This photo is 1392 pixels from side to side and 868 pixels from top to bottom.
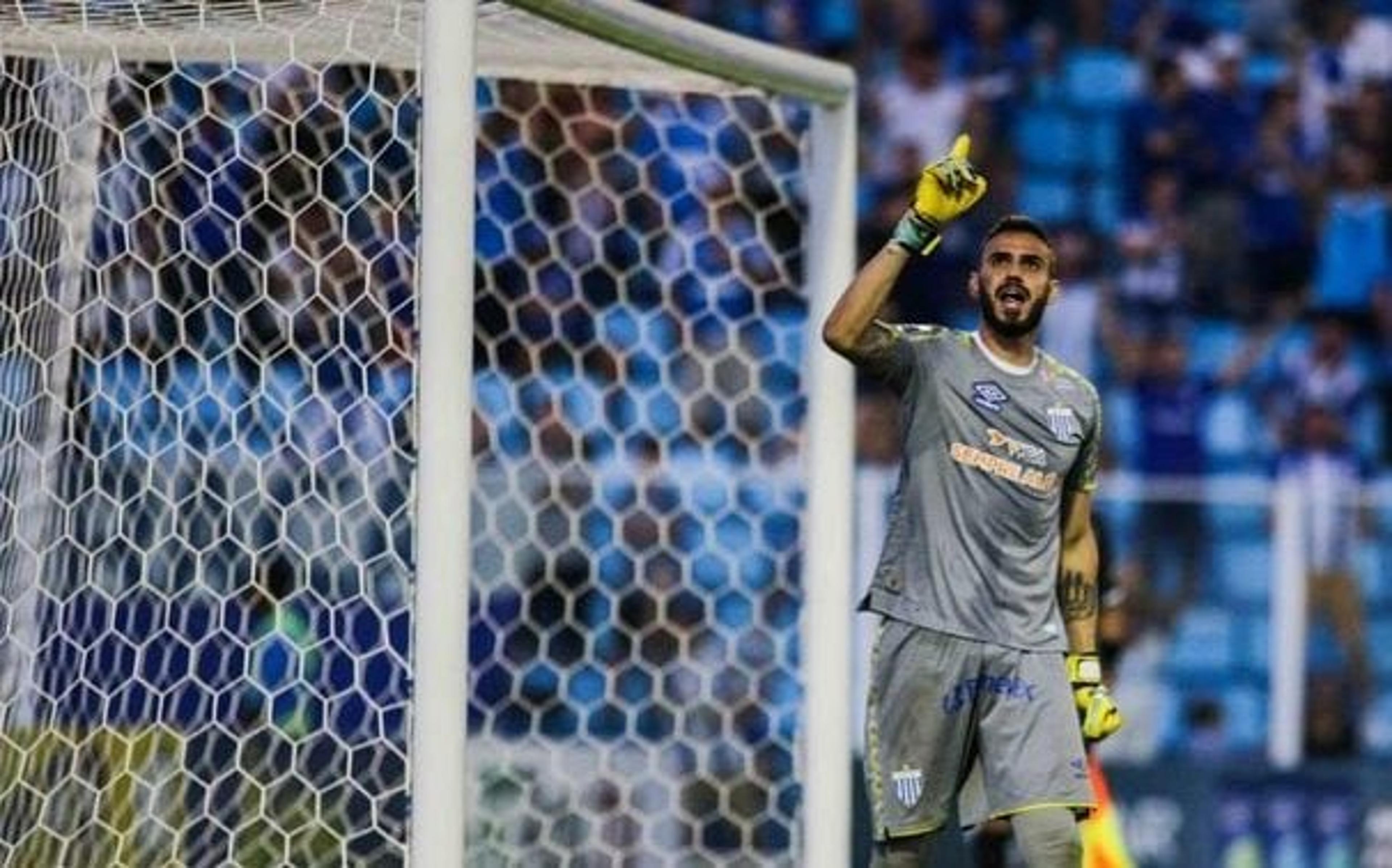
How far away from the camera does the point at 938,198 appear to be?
577cm

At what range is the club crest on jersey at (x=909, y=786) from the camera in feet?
19.8

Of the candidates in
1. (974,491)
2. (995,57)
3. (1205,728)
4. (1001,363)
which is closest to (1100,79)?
(995,57)

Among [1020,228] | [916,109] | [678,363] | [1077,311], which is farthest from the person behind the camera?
[916,109]

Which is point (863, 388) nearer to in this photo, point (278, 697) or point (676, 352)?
point (676, 352)

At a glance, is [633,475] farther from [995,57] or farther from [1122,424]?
[995,57]

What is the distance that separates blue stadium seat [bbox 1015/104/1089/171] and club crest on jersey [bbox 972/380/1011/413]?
6641 mm

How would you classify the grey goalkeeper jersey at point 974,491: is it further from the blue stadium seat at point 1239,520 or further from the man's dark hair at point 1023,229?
the blue stadium seat at point 1239,520

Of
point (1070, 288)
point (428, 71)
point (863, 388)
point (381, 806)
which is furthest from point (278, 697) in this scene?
point (1070, 288)

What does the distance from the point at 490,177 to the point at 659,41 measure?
2.17 m

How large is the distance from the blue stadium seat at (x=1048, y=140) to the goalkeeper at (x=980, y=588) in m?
6.58

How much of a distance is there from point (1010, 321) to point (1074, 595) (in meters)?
0.61

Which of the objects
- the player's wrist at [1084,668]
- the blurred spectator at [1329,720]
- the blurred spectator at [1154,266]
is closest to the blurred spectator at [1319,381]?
the blurred spectator at [1154,266]

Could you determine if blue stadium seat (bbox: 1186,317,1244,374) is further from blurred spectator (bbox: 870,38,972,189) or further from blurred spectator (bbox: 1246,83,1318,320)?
blurred spectator (bbox: 870,38,972,189)

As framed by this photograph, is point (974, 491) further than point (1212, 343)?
No
